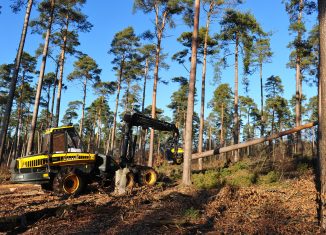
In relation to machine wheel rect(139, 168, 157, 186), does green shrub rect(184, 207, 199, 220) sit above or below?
below

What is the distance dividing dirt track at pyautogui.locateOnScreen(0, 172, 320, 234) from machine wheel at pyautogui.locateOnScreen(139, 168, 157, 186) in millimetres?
3994

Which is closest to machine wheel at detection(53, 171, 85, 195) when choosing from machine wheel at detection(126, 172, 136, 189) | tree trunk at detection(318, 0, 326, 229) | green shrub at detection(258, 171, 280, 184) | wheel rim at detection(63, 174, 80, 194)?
wheel rim at detection(63, 174, 80, 194)

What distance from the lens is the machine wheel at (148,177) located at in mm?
14859

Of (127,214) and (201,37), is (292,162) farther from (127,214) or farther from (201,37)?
(201,37)

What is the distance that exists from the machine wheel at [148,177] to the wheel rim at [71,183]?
3.05 m

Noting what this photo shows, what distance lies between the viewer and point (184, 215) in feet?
26.4

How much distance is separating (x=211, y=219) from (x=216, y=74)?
18316 millimetres

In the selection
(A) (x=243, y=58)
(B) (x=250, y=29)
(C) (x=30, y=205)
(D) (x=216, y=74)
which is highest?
(B) (x=250, y=29)

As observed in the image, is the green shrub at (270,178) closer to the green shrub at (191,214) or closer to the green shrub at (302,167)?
the green shrub at (302,167)

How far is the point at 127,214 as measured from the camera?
8320 millimetres

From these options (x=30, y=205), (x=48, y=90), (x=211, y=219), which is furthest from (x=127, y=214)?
(x=48, y=90)

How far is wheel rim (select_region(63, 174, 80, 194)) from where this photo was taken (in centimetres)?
1259

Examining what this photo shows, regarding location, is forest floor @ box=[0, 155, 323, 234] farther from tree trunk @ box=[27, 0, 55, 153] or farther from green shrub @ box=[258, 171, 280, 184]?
tree trunk @ box=[27, 0, 55, 153]

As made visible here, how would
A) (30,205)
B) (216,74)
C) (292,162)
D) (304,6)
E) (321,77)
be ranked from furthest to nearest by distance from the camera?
(216,74) < (304,6) < (292,162) < (30,205) < (321,77)
